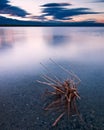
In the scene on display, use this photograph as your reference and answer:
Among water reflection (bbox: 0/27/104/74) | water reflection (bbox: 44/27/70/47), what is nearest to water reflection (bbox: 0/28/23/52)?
water reflection (bbox: 0/27/104/74)

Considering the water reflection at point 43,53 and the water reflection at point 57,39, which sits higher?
the water reflection at point 43,53

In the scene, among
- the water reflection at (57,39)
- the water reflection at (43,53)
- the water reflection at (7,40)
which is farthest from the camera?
the water reflection at (57,39)

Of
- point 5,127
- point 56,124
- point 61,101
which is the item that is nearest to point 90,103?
point 61,101

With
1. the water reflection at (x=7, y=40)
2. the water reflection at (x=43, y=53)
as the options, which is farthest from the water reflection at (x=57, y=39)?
the water reflection at (x=7, y=40)

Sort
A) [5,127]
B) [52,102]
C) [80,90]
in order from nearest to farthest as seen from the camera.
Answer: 1. [5,127]
2. [52,102]
3. [80,90]

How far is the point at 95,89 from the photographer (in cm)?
631

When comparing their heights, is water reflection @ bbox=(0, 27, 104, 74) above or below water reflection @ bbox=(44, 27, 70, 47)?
above

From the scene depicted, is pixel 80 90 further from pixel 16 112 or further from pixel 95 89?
pixel 16 112

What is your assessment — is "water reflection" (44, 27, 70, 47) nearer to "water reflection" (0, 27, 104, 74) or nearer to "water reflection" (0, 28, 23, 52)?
"water reflection" (0, 27, 104, 74)

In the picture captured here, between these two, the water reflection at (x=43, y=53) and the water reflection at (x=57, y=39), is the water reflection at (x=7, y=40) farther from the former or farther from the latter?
the water reflection at (x=57, y=39)

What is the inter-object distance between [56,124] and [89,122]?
2.13 ft

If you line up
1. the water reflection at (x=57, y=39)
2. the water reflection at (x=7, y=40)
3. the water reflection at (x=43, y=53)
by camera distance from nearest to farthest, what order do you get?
the water reflection at (x=43, y=53) < the water reflection at (x=7, y=40) < the water reflection at (x=57, y=39)

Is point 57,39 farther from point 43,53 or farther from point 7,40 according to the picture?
point 43,53

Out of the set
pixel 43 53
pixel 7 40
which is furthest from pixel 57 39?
pixel 43 53
